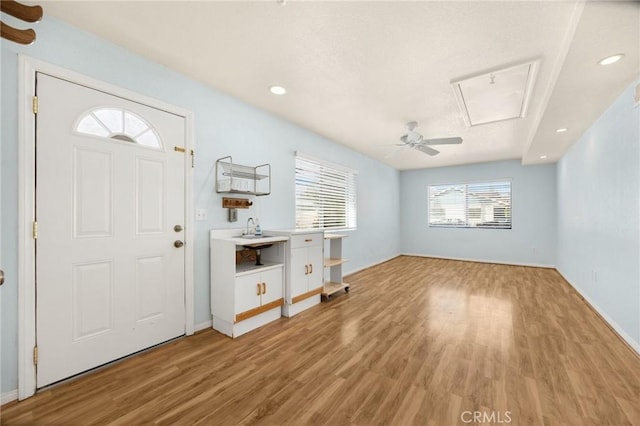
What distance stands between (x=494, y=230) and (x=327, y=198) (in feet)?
15.1

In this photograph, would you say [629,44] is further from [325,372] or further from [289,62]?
[325,372]

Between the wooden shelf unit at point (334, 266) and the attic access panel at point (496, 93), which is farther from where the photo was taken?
the wooden shelf unit at point (334, 266)

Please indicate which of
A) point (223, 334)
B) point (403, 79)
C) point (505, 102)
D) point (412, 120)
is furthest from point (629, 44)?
point (223, 334)

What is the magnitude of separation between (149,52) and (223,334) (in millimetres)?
2697

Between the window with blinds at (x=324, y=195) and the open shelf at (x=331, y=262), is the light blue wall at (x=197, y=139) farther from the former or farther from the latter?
the open shelf at (x=331, y=262)

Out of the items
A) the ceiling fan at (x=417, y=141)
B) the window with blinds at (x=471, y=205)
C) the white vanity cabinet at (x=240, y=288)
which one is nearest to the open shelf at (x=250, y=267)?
the white vanity cabinet at (x=240, y=288)

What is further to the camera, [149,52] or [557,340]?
[557,340]

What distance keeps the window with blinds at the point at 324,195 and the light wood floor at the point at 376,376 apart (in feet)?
5.43

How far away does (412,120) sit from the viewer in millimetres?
3781

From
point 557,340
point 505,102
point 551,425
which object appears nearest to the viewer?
point 551,425

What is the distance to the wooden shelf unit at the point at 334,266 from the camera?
3959 millimetres

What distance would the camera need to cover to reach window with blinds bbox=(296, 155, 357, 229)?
13.9 feet

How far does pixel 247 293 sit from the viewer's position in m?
2.70

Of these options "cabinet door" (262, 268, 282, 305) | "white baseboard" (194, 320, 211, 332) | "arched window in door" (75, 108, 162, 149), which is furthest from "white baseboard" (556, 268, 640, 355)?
"arched window in door" (75, 108, 162, 149)
